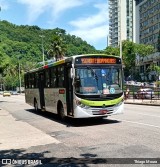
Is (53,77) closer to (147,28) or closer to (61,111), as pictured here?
(61,111)

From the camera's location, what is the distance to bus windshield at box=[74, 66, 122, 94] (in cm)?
1539

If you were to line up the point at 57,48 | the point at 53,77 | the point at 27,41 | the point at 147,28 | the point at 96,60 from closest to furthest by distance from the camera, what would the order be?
the point at 96,60 < the point at 53,77 < the point at 57,48 < the point at 27,41 < the point at 147,28

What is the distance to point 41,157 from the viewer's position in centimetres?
923

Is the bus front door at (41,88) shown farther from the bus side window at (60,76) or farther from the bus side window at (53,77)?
the bus side window at (60,76)

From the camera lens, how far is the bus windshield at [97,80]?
15391mm

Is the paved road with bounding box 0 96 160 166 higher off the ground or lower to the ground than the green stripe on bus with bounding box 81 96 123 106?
lower

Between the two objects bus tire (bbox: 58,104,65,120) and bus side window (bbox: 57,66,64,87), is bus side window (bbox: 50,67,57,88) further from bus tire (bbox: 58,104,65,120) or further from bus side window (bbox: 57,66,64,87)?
bus tire (bbox: 58,104,65,120)

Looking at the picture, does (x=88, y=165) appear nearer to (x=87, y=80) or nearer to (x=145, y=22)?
(x=87, y=80)

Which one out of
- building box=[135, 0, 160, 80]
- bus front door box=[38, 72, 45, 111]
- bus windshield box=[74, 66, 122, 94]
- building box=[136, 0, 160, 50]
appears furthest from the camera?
building box=[136, 0, 160, 50]

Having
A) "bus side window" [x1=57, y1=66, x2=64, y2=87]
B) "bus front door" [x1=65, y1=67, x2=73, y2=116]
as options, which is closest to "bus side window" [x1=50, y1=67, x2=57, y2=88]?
"bus side window" [x1=57, y1=66, x2=64, y2=87]

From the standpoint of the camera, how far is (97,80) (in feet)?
51.0

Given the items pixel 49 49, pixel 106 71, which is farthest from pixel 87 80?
pixel 49 49

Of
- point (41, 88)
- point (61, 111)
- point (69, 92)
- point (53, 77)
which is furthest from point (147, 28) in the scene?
point (69, 92)

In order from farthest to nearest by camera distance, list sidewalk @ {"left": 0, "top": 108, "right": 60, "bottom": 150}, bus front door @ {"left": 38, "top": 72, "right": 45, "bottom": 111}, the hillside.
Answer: the hillside → bus front door @ {"left": 38, "top": 72, "right": 45, "bottom": 111} → sidewalk @ {"left": 0, "top": 108, "right": 60, "bottom": 150}
